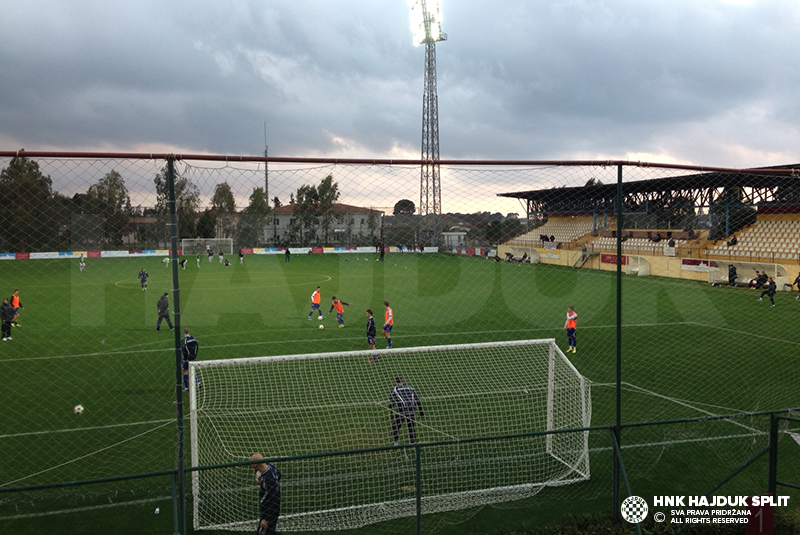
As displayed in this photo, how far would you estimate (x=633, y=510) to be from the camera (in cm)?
686

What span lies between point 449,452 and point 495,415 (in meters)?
1.80

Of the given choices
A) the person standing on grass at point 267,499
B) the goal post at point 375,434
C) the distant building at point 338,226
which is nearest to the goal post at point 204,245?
the distant building at point 338,226

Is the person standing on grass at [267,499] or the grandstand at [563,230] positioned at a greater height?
the grandstand at [563,230]

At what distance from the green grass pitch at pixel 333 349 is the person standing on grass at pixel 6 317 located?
45cm

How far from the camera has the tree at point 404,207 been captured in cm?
735

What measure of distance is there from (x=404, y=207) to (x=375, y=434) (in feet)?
15.1

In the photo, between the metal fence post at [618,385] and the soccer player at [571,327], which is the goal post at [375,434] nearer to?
the metal fence post at [618,385]

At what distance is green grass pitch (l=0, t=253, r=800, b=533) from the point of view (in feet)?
28.5

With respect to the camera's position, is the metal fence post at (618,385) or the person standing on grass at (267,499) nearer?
the person standing on grass at (267,499)

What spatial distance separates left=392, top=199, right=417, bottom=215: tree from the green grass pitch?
4.58 metres

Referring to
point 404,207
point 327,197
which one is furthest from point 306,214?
point 404,207

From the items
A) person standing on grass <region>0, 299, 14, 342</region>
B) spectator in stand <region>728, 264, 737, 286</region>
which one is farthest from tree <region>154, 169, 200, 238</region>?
spectator in stand <region>728, 264, 737, 286</region>

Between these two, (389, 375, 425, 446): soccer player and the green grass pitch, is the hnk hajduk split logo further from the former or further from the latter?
(389, 375, 425, 446): soccer player

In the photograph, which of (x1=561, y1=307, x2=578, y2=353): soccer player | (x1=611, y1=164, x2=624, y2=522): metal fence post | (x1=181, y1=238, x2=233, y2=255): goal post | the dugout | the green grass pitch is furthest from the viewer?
(x1=181, y1=238, x2=233, y2=255): goal post
